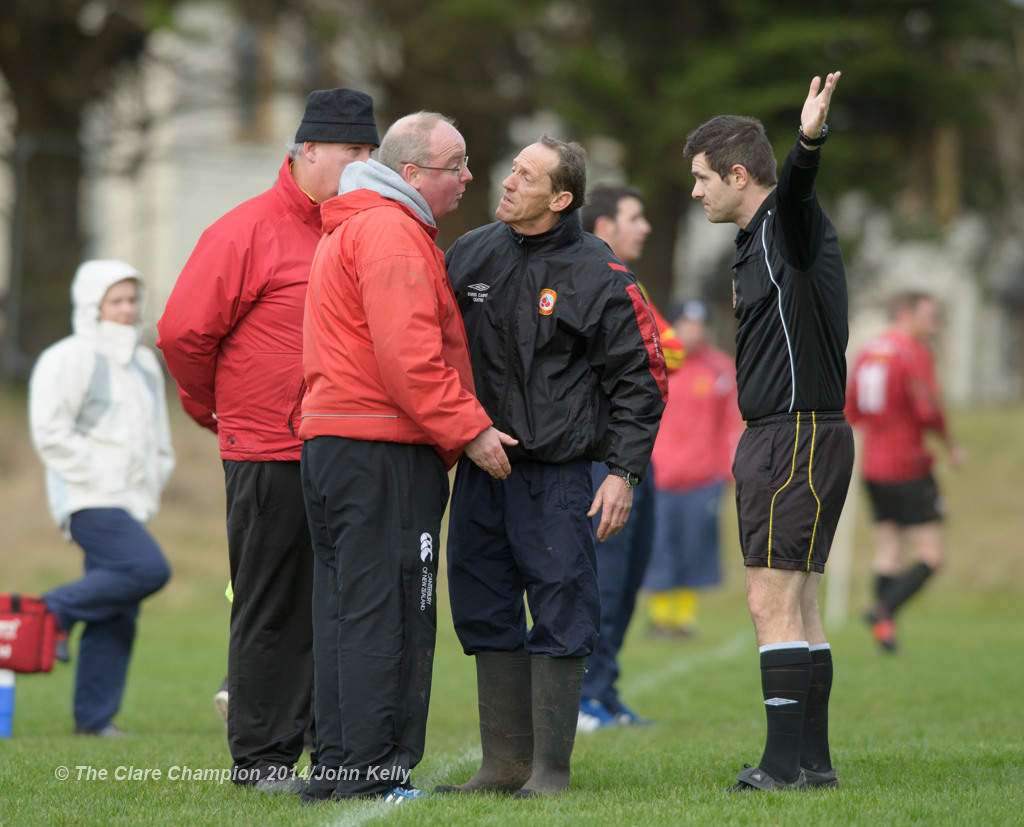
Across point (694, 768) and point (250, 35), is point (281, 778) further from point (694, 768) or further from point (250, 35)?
point (250, 35)

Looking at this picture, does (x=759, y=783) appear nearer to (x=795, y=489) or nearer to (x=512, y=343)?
(x=795, y=489)

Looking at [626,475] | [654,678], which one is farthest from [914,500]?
[626,475]

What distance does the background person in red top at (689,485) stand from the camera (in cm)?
1205

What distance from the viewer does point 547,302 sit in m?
4.85

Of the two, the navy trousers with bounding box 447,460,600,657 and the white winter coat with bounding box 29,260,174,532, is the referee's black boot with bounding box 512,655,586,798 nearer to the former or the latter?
the navy trousers with bounding box 447,460,600,657

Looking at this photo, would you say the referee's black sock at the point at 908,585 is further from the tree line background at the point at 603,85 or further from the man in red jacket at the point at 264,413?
the man in red jacket at the point at 264,413

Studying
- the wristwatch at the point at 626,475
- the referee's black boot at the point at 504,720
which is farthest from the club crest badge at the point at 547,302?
the referee's black boot at the point at 504,720

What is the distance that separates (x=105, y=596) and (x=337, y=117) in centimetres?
288

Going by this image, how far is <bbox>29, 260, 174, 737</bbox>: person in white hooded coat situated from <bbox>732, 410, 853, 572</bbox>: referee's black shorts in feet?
10.8

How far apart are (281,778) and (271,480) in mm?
1128

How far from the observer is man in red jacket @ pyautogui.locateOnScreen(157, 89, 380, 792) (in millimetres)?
5125

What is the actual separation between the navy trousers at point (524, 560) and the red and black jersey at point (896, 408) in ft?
20.5

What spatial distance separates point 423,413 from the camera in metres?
4.46

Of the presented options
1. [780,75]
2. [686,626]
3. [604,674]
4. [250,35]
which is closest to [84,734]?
[604,674]
